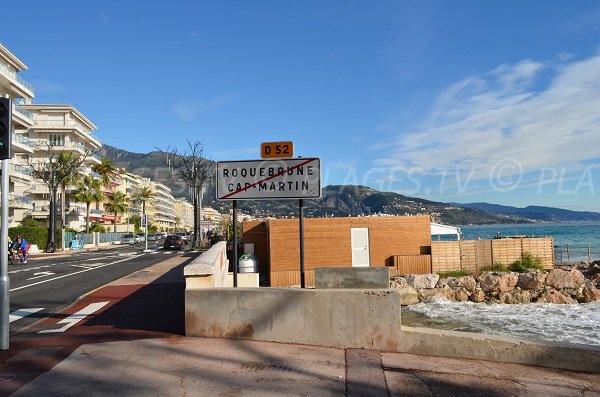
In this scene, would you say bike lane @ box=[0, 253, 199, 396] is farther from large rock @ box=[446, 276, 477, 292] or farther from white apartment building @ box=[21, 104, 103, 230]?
white apartment building @ box=[21, 104, 103, 230]

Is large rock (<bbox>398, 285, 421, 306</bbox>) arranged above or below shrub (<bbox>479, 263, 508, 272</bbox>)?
below

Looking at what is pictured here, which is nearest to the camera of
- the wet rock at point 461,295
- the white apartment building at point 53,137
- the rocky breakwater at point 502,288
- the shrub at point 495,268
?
the rocky breakwater at point 502,288

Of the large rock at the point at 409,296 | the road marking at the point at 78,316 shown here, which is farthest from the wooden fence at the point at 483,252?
the road marking at the point at 78,316

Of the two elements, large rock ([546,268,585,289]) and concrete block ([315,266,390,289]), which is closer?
concrete block ([315,266,390,289])

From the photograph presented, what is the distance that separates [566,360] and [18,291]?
48.4ft

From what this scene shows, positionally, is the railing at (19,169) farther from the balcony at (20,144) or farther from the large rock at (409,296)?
the large rock at (409,296)

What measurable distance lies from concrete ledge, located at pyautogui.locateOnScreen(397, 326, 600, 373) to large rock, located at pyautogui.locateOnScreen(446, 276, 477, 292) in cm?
2176

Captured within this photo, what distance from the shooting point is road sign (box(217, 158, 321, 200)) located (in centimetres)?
766

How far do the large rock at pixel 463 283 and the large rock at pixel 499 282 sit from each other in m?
0.61

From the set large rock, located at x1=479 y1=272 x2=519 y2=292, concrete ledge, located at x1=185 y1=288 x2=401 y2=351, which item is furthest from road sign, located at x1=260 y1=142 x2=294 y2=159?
large rock, located at x1=479 y1=272 x2=519 y2=292

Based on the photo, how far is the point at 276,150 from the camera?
7742 mm

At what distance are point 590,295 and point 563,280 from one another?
5.81 ft

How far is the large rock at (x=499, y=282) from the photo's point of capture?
86.2ft

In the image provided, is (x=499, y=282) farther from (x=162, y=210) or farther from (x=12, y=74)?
(x=162, y=210)
